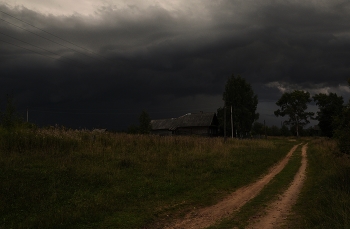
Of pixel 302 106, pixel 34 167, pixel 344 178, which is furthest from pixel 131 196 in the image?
pixel 302 106

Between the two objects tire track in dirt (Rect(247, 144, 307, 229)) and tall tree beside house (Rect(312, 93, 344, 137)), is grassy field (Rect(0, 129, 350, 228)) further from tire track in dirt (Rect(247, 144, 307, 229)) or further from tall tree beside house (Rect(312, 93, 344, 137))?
tall tree beside house (Rect(312, 93, 344, 137))

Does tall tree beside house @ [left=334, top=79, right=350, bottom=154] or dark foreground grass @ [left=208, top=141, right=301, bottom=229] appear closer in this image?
dark foreground grass @ [left=208, top=141, right=301, bottom=229]

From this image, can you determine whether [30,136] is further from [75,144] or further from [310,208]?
[310,208]

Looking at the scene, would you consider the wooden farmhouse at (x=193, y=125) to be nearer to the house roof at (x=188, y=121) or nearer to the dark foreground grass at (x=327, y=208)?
the house roof at (x=188, y=121)

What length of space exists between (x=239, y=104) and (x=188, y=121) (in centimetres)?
1187

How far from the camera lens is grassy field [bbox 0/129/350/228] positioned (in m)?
8.27

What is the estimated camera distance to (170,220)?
837 cm

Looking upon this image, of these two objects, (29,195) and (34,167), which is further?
(34,167)

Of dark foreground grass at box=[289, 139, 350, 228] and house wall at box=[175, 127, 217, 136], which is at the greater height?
house wall at box=[175, 127, 217, 136]

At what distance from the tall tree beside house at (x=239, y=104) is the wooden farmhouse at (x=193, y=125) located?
2264mm

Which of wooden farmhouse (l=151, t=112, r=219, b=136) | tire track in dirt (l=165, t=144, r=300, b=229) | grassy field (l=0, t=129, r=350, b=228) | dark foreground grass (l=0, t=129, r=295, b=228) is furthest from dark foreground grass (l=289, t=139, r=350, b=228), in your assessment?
wooden farmhouse (l=151, t=112, r=219, b=136)

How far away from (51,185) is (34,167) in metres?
2.55

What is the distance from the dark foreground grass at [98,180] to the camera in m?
8.31

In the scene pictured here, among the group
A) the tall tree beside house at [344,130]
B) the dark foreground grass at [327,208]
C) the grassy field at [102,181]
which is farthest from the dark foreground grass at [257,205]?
the tall tree beside house at [344,130]
